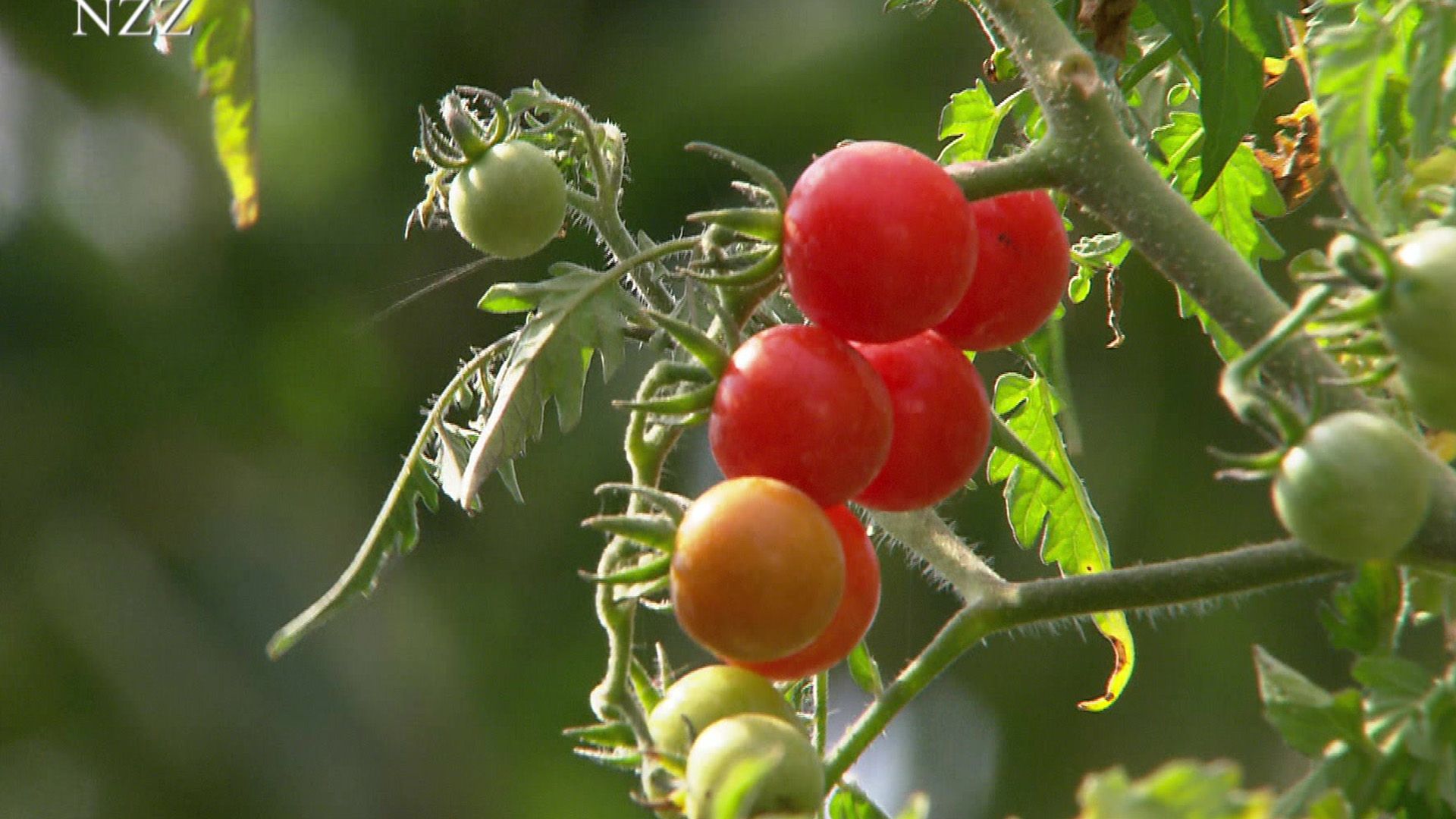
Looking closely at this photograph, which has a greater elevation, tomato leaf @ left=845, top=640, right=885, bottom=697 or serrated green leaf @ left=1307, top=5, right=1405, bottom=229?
serrated green leaf @ left=1307, top=5, right=1405, bottom=229

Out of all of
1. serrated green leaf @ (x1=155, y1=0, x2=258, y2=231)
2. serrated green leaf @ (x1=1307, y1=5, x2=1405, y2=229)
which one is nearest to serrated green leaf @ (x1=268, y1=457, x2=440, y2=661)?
serrated green leaf @ (x1=155, y1=0, x2=258, y2=231)

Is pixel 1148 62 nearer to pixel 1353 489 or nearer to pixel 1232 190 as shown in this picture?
pixel 1232 190

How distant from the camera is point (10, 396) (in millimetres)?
4668

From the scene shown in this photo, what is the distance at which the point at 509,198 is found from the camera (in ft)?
2.77

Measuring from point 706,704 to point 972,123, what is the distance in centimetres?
45

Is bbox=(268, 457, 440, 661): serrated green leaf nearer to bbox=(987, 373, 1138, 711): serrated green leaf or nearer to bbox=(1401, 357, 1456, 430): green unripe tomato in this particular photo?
bbox=(987, 373, 1138, 711): serrated green leaf

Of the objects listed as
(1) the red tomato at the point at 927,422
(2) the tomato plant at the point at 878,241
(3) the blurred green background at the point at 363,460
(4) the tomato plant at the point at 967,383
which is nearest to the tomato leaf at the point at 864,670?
(4) the tomato plant at the point at 967,383

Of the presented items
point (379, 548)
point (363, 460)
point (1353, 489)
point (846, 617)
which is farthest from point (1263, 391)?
point (363, 460)

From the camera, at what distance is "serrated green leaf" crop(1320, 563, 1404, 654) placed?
2.03 ft

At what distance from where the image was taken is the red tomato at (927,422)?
722 mm

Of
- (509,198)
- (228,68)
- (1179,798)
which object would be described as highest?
(228,68)

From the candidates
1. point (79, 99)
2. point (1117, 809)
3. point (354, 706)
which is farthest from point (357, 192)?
point (1117, 809)

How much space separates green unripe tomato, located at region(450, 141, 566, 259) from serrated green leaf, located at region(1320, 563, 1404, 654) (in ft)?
1.49

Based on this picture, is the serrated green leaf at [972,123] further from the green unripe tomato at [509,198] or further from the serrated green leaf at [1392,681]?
the serrated green leaf at [1392,681]
